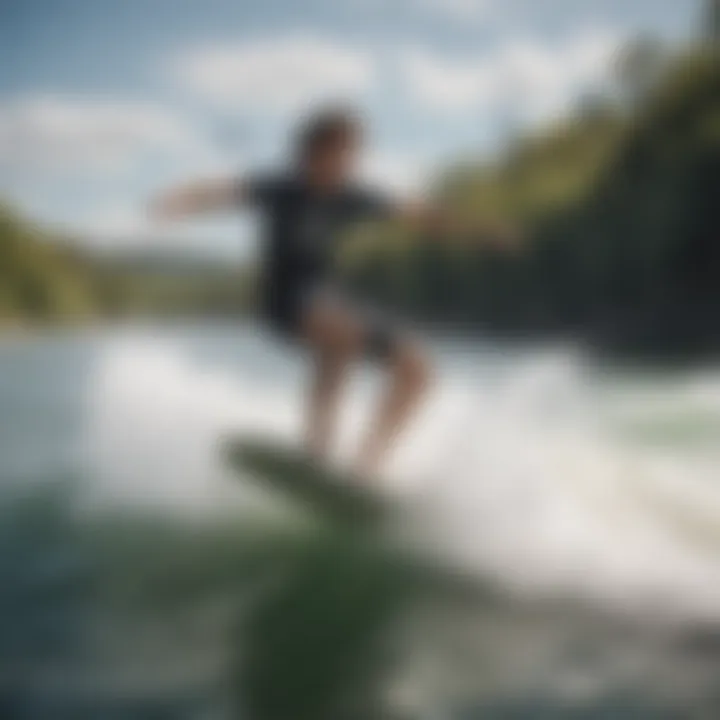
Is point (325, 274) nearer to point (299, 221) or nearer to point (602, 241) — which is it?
point (299, 221)

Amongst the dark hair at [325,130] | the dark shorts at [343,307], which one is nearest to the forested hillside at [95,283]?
the dark shorts at [343,307]

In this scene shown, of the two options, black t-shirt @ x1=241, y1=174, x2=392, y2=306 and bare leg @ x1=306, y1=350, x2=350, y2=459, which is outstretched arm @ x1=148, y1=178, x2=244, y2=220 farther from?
bare leg @ x1=306, y1=350, x2=350, y2=459

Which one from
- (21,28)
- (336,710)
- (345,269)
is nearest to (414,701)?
(336,710)

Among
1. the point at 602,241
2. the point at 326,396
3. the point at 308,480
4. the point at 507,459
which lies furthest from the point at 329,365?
the point at 602,241

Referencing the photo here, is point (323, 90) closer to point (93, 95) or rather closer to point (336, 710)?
point (93, 95)

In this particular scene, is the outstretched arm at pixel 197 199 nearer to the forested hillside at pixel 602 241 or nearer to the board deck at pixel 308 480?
the forested hillside at pixel 602 241

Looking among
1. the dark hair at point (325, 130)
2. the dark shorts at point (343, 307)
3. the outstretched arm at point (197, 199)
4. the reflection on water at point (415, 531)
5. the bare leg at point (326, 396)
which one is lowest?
the reflection on water at point (415, 531)

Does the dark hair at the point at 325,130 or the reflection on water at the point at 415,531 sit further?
the dark hair at the point at 325,130
